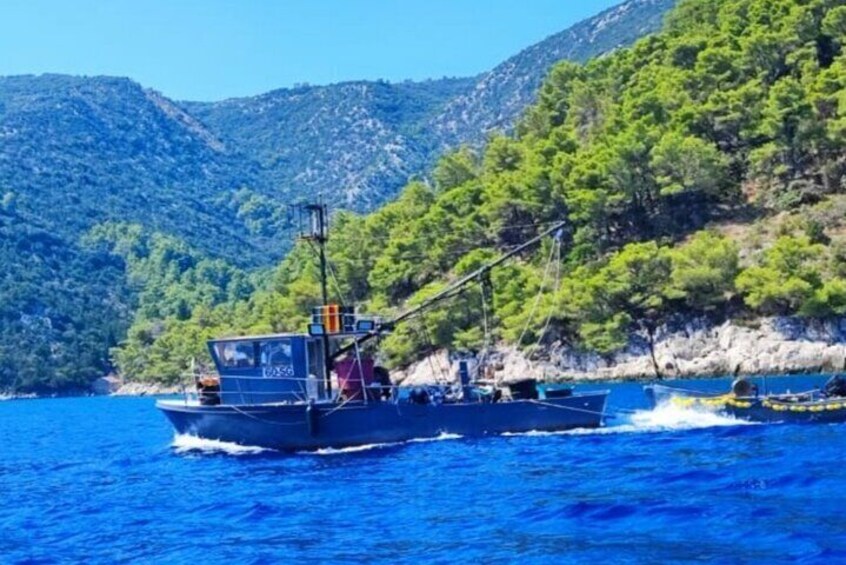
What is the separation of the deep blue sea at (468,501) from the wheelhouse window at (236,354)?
2983mm

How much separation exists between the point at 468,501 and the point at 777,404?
16496mm

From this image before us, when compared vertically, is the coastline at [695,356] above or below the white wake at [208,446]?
above

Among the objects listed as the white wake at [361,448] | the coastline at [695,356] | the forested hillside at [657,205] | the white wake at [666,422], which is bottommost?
the white wake at [361,448]

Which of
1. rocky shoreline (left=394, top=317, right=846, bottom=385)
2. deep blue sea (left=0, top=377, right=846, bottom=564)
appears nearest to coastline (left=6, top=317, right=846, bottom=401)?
rocky shoreline (left=394, top=317, right=846, bottom=385)

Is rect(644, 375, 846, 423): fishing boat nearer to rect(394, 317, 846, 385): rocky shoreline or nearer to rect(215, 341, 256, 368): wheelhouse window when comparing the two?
rect(215, 341, 256, 368): wheelhouse window

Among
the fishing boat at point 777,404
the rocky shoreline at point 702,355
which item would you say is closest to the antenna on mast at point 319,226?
the fishing boat at point 777,404

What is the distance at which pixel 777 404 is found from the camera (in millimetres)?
37250

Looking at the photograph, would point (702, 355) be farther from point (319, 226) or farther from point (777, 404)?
point (319, 226)

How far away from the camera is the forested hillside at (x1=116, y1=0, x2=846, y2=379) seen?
282 ft

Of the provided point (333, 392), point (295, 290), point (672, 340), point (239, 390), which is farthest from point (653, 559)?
point (295, 290)

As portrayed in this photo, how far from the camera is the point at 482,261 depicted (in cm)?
9988

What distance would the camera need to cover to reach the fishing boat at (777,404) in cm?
3653

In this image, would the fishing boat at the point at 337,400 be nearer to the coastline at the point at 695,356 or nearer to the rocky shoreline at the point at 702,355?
the coastline at the point at 695,356

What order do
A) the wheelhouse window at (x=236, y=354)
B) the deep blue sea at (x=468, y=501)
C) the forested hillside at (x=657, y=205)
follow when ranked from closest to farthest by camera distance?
the deep blue sea at (x=468, y=501) → the wheelhouse window at (x=236, y=354) → the forested hillside at (x=657, y=205)
